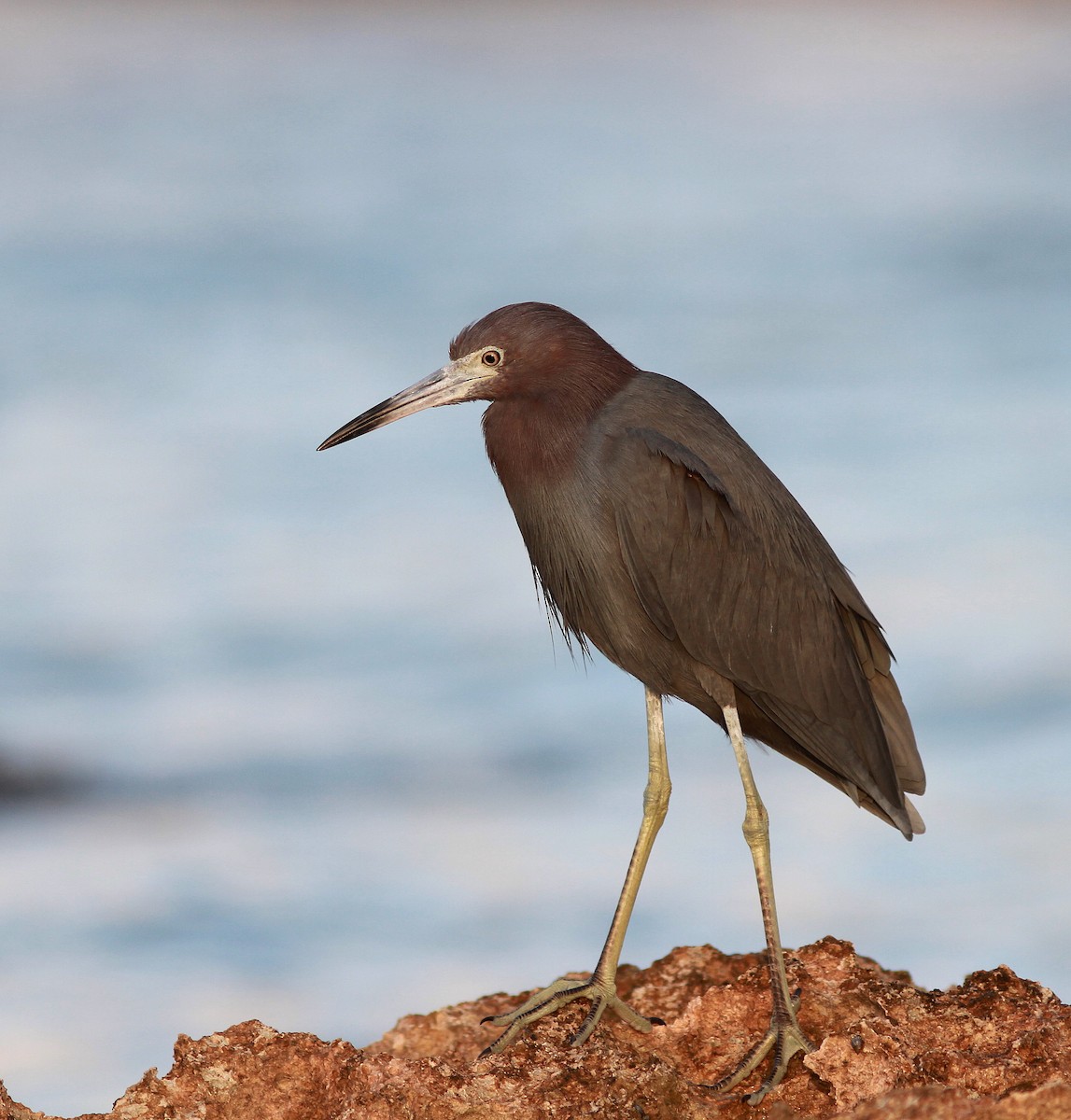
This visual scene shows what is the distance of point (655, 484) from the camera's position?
21.0ft

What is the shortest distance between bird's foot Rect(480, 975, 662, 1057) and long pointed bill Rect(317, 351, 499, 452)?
9.41 feet

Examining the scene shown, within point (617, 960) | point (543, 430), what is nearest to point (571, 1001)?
point (617, 960)

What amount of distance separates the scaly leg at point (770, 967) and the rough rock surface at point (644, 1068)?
0.08m

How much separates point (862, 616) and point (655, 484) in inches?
57.2

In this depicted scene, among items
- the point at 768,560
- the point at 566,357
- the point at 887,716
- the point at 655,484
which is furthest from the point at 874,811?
the point at 566,357

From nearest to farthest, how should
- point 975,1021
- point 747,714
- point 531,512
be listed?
point 975,1021, point 531,512, point 747,714

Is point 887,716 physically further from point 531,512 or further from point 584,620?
point 531,512

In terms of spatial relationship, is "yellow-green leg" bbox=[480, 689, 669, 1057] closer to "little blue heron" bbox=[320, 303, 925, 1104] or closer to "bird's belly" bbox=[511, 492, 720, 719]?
"little blue heron" bbox=[320, 303, 925, 1104]

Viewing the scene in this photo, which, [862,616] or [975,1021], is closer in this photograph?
[975,1021]

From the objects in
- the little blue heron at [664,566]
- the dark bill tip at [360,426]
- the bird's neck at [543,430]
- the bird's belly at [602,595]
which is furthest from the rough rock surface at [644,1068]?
the dark bill tip at [360,426]

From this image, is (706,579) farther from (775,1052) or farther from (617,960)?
(775,1052)

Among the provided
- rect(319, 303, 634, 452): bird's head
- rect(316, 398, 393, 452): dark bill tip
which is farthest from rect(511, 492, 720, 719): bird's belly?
rect(316, 398, 393, 452): dark bill tip

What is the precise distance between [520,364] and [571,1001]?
10.1 feet

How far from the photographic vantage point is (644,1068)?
19.4 feet
